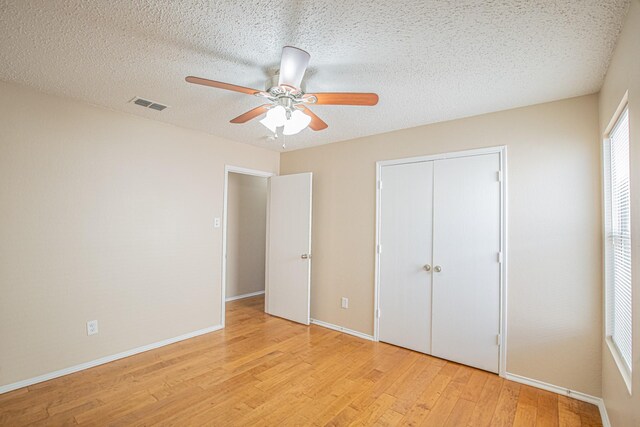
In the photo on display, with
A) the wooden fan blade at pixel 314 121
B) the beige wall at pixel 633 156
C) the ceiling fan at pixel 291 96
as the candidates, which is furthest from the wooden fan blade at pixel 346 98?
the beige wall at pixel 633 156

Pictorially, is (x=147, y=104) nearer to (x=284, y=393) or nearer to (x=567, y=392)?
(x=284, y=393)

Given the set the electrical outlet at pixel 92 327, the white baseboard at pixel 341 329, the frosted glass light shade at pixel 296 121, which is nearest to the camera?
the frosted glass light shade at pixel 296 121

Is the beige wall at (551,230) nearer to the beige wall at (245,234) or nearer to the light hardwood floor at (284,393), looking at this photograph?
the light hardwood floor at (284,393)

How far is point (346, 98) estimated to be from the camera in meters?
1.84

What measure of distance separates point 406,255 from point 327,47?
2248mm

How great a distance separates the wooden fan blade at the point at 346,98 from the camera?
5.87ft

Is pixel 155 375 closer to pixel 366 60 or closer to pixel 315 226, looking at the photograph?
pixel 315 226

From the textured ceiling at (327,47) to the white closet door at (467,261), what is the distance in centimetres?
67

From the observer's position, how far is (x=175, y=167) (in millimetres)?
3379

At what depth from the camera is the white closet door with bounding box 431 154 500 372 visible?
2.75 meters

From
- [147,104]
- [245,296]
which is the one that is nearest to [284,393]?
[147,104]

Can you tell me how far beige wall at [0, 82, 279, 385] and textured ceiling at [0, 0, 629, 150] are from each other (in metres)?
0.39

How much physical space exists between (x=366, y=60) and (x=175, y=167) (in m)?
2.44

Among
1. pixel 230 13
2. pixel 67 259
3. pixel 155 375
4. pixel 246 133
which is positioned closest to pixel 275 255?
pixel 246 133
